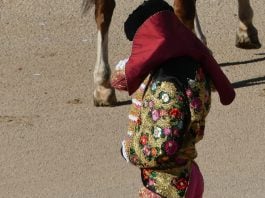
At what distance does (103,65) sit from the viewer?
26.6 feet

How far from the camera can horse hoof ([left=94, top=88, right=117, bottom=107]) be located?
795 cm

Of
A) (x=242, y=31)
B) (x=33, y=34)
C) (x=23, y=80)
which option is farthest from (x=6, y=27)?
(x=242, y=31)

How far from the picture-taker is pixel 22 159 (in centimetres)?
686

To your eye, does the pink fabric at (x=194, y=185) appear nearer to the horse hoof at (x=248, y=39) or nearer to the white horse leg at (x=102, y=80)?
the white horse leg at (x=102, y=80)

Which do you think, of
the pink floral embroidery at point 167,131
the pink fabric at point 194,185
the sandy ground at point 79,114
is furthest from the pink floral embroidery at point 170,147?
the sandy ground at point 79,114

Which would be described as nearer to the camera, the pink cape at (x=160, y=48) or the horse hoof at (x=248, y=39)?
the pink cape at (x=160, y=48)

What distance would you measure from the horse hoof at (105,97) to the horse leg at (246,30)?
1936mm

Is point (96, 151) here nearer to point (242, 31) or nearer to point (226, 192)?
point (226, 192)

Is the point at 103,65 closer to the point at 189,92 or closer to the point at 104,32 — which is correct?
the point at 104,32

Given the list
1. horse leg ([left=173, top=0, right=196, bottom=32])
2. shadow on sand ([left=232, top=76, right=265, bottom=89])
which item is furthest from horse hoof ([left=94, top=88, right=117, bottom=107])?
shadow on sand ([left=232, top=76, right=265, bottom=89])

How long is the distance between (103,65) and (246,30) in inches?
75.7

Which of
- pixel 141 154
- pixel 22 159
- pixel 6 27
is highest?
pixel 141 154

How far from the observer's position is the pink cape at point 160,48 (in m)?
3.92

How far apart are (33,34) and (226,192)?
424cm
